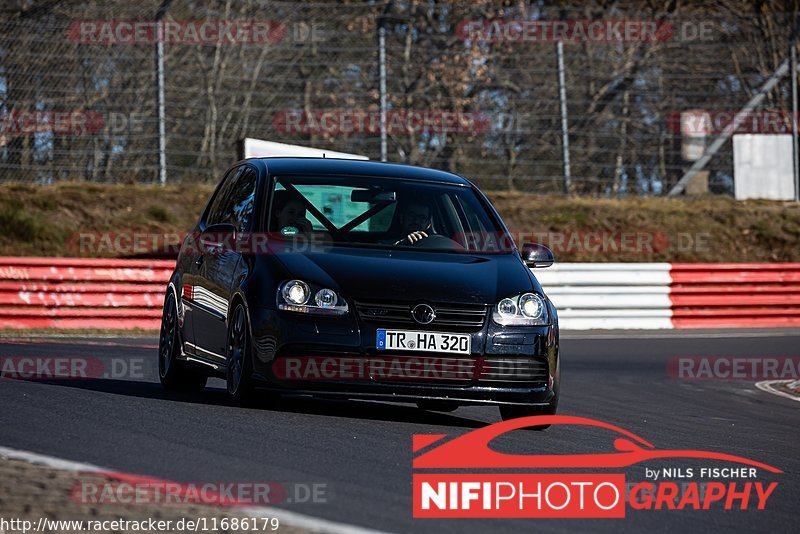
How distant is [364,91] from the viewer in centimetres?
2292

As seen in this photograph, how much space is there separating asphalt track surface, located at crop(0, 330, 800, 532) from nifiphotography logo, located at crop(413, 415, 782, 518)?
0.31 ft

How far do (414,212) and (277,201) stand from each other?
87 centimetres

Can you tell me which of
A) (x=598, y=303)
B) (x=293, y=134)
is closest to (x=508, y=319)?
(x=598, y=303)

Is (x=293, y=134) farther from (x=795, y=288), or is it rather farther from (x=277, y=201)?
(x=277, y=201)

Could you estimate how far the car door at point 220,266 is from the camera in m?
8.71

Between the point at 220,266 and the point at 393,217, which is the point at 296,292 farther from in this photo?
the point at 393,217

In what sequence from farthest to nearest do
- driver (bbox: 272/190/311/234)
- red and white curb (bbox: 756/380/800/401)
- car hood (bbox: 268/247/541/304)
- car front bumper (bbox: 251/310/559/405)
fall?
1. red and white curb (bbox: 756/380/800/401)
2. driver (bbox: 272/190/311/234)
3. car hood (bbox: 268/247/541/304)
4. car front bumper (bbox: 251/310/559/405)

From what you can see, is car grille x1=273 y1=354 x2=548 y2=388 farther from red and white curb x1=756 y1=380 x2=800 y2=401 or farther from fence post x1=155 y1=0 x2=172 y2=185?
fence post x1=155 y1=0 x2=172 y2=185

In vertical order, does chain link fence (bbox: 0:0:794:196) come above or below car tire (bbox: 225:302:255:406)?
above

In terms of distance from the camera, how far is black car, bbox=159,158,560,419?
312 inches

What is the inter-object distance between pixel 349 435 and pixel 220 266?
6.36 ft

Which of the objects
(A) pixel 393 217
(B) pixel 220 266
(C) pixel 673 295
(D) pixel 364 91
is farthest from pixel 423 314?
(D) pixel 364 91

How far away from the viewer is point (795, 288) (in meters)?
21.3

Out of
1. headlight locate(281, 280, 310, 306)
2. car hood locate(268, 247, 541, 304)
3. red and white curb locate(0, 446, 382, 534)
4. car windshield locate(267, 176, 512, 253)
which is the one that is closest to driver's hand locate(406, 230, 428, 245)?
car windshield locate(267, 176, 512, 253)
